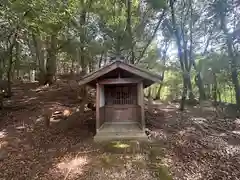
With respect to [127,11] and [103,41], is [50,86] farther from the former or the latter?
[127,11]

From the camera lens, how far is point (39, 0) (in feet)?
31.8

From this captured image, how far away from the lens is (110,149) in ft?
24.5

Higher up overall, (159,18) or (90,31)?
(159,18)

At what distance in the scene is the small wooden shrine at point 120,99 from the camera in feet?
28.6

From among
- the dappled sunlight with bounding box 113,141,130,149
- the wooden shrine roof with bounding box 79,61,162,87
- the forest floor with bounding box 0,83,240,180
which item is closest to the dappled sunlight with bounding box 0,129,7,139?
the forest floor with bounding box 0,83,240,180

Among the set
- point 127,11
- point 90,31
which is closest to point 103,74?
point 90,31

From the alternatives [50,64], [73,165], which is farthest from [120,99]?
[50,64]

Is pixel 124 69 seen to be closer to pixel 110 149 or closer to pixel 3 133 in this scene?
pixel 110 149

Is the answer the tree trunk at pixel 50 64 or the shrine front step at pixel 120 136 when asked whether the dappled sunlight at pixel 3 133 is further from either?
the tree trunk at pixel 50 64

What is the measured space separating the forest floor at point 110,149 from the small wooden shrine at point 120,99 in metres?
0.69

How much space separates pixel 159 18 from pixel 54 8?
8447 millimetres

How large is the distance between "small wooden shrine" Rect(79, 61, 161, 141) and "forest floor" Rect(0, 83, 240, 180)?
686mm

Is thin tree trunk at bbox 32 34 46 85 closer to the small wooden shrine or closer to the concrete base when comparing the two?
the small wooden shrine

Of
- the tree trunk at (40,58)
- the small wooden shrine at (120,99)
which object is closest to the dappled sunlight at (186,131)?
the small wooden shrine at (120,99)
